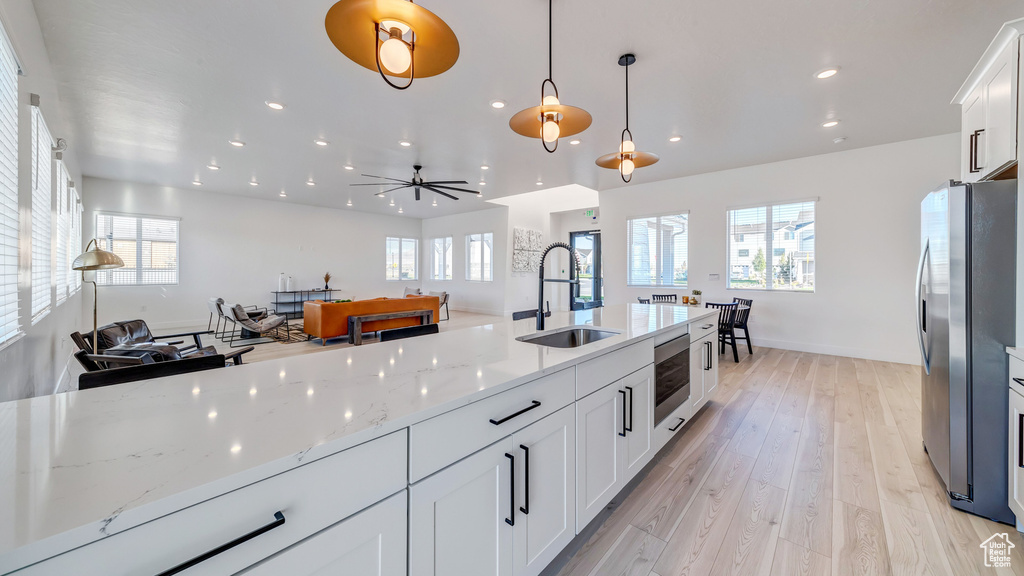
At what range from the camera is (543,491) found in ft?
4.40

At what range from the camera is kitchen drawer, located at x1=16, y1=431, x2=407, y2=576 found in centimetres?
55

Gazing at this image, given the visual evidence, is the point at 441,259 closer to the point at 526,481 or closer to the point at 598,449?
the point at 598,449

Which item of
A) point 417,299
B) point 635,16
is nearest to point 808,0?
point 635,16

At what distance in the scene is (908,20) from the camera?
2.52 meters

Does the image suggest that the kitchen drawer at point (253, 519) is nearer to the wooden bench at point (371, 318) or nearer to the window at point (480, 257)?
the wooden bench at point (371, 318)

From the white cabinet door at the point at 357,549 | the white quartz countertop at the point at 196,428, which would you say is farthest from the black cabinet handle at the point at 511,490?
the white cabinet door at the point at 357,549

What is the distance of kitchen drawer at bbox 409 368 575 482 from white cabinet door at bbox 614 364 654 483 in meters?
0.54

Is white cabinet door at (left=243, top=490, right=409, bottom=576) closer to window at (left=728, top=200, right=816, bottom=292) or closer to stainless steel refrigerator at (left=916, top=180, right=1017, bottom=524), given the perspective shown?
stainless steel refrigerator at (left=916, top=180, right=1017, bottom=524)

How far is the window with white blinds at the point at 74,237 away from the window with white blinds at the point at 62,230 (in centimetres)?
42

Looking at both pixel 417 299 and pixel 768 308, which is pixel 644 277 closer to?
pixel 768 308

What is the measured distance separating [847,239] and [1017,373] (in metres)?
4.15

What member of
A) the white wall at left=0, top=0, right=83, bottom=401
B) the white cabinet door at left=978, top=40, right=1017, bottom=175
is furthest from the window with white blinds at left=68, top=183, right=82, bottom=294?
the white cabinet door at left=978, top=40, right=1017, bottom=175

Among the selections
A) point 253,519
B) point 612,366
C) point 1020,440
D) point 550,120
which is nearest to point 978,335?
point 1020,440

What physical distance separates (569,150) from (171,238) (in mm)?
7866
